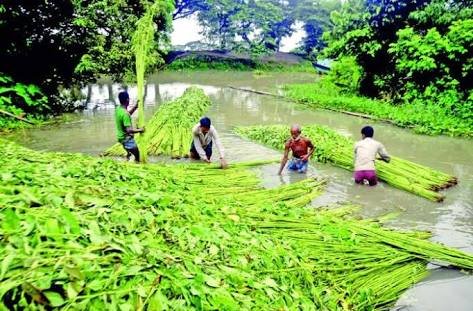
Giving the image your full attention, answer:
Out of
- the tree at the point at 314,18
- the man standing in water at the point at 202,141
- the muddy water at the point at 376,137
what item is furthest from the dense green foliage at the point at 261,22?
the man standing in water at the point at 202,141

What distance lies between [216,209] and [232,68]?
33.2m

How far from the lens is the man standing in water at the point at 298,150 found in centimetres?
733

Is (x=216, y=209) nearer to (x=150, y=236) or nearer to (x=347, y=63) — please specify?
(x=150, y=236)

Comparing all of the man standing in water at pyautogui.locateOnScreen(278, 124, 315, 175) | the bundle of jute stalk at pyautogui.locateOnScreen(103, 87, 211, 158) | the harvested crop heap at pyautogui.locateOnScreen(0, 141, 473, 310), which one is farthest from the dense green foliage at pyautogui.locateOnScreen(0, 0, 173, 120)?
the harvested crop heap at pyautogui.locateOnScreen(0, 141, 473, 310)

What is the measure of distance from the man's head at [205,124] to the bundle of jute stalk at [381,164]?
2312 mm

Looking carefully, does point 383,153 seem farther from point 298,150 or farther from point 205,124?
point 205,124

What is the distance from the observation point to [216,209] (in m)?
4.20

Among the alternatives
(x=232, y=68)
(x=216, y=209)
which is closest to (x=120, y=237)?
(x=216, y=209)

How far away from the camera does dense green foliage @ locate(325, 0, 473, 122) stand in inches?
498

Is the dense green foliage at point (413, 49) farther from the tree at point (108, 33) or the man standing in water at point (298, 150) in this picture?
the tree at point (108, 33)

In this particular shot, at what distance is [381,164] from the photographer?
7.12m

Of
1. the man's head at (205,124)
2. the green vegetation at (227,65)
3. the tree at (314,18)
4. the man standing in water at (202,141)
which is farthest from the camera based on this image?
the tree at (314,18)

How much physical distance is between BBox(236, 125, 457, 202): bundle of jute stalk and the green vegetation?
26.2m

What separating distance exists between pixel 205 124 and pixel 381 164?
9.78ft
